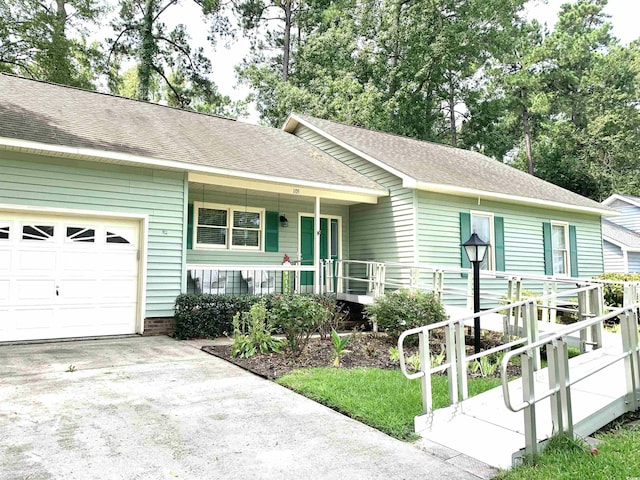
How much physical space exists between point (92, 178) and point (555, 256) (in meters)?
12.7

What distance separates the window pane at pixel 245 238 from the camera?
1117 centimetres

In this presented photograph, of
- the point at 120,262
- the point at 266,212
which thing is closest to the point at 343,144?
the point at 266,212

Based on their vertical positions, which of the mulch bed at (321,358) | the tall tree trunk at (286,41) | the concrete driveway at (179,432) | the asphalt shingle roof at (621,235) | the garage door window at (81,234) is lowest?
the concrete driveway at (179,432)

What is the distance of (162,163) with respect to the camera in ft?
28.3

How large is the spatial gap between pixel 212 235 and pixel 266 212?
146cm

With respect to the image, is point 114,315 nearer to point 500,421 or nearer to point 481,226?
point 500,421

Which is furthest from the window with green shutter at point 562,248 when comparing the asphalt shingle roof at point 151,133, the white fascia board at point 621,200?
the white fascia board at point 621,200

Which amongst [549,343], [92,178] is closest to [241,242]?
[92,178]

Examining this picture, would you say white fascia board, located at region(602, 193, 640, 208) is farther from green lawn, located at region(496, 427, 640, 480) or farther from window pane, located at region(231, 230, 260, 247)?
green lawn, located at region(496, 427, 640, 480)

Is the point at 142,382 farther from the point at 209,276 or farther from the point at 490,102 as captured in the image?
the point at 490,102

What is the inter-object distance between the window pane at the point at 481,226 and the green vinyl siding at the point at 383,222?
2.19 m

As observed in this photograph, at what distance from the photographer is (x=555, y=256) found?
46.8ft

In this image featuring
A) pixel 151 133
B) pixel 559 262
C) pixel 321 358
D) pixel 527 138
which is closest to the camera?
pixel 321 358

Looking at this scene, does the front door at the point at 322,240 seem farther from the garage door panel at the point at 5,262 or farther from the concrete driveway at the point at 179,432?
the garage door panel at the point at 5,262
